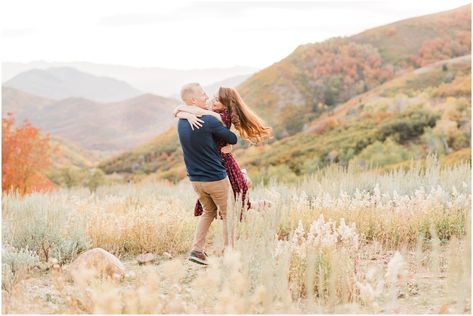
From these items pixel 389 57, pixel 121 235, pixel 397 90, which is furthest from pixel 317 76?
pixel 121 235

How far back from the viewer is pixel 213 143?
6.16 metres

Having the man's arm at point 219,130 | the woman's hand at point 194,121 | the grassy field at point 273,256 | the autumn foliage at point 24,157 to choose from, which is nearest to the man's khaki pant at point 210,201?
the grassy field at point 273,256

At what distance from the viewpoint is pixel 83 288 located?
4.71 metres

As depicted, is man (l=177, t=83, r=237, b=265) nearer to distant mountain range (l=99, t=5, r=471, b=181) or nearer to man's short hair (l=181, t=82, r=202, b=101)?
man's short hair (l=181, t=82, r=202, b=101)

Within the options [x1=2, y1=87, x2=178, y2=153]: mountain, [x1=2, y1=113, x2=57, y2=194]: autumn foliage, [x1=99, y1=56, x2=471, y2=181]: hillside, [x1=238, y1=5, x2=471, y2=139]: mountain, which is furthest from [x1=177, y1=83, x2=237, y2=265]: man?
[x1=2, y1=87, x2=178, y2=153]: mountain

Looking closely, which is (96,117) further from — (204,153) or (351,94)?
(204,153)

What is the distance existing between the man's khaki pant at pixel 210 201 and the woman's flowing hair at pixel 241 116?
22.5 inches

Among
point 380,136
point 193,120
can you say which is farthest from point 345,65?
point 193,120

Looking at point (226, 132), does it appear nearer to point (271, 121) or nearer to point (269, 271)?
point (269, 271)

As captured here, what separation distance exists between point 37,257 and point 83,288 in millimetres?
1918

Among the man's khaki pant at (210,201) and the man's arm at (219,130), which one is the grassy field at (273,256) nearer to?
the man's khaki pant at (210,201)

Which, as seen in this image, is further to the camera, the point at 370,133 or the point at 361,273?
the point at 370,133

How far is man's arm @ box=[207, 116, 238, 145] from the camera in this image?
20.0 ft

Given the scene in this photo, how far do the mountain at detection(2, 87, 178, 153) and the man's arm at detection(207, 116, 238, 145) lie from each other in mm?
82945
